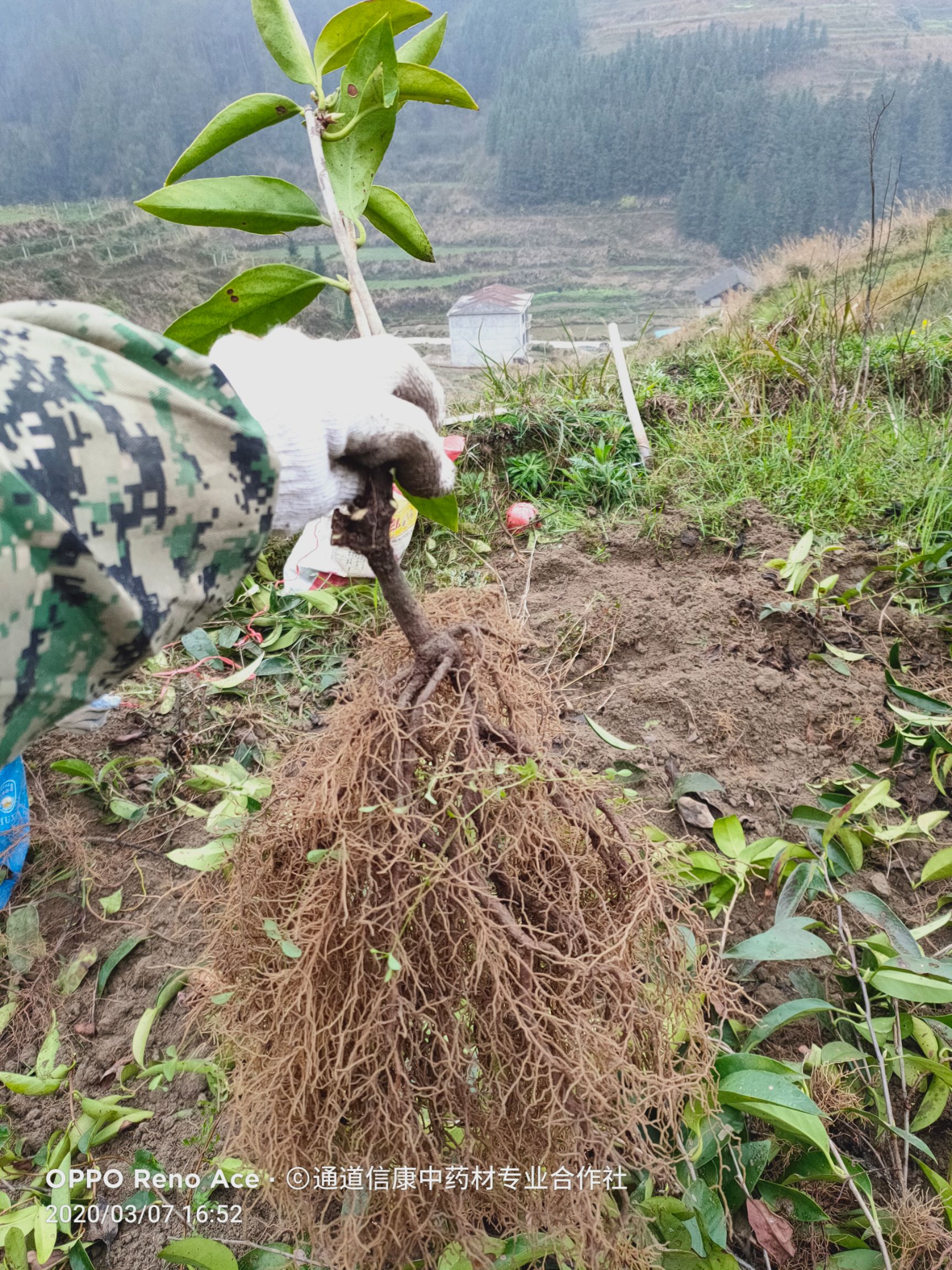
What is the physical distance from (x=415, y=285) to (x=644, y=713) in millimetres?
2315

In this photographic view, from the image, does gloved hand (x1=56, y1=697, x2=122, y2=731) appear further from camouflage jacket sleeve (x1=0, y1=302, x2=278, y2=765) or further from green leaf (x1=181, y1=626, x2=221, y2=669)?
camouflage jacket sleeve (x1=0, y1=302, x2=278, y2=765)

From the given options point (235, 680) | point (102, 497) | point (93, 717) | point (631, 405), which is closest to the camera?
point (102, 497)

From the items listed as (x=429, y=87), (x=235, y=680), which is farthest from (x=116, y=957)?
(x=429, y=87)

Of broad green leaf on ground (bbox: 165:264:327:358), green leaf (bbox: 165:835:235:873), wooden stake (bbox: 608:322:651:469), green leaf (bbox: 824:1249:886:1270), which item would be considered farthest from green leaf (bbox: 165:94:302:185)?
wooden stake (bbox: 608:322:651:469)

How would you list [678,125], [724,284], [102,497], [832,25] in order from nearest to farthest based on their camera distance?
1. [102,497]
2. [724,284]
3. [678,125]
4. [832,25]

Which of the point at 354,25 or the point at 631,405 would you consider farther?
the point at 631,405

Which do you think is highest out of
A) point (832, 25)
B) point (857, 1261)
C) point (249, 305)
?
point (832, 25)

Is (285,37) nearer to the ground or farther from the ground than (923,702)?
farther from the ground

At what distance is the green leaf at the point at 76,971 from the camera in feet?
3.15

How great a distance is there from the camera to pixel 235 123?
0.68 metres

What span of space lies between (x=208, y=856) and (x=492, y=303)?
2.34 metres

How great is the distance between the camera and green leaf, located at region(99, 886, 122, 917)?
3.34 ft

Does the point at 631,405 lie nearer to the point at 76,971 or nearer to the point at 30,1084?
the point at 76,971

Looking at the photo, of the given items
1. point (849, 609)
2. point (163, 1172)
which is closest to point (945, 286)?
point (849, 609)
